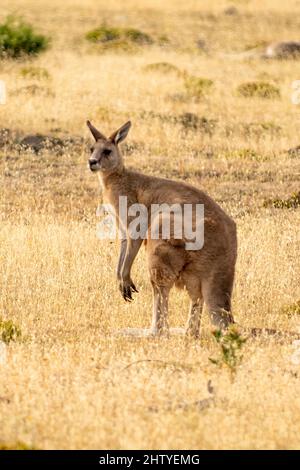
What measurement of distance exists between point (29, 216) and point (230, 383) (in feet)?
23.6

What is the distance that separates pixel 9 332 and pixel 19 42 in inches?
827

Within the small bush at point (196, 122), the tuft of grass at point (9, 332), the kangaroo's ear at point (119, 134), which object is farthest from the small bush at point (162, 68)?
the tuft of grass at point (9, 332)

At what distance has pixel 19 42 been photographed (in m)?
29.2

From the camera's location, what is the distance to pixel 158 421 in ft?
22.6

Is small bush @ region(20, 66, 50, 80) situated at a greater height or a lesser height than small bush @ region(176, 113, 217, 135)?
greater

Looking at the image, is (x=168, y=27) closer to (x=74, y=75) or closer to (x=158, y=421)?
(x=74, y=75)

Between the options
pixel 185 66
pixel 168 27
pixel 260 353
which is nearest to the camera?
pixel 260 353

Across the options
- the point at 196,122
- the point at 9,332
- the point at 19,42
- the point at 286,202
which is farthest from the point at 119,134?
the point at 19,42

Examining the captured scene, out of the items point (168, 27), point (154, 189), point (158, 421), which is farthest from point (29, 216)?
point (168, 27)

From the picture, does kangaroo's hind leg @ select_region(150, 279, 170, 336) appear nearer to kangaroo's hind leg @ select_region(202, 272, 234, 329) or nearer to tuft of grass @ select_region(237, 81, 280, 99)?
kangaroo's hind leg @ select_region(202, 272, 234, 329)

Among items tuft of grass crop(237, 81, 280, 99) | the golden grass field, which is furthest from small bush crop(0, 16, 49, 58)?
tuft of grass crop(237, 81, 280, 99)

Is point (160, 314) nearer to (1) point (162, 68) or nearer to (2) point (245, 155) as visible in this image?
(2) point (245, 155)

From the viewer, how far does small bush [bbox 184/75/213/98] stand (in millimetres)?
23000

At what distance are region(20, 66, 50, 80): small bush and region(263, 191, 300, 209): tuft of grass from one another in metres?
9.77
